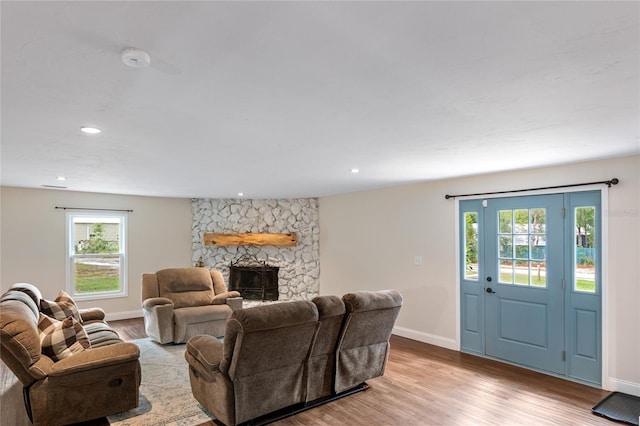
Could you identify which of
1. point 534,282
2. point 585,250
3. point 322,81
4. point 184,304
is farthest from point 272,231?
point 322,81

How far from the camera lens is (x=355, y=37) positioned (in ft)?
4.88

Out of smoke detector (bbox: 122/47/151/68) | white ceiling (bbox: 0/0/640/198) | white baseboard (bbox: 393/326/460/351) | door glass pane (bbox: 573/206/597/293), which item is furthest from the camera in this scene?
white baseboard (bbox: 393/326/460/351)

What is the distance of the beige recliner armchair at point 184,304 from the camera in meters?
5.25

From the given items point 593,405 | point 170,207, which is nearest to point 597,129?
point 593,405

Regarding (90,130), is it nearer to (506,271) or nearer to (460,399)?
(460,399)

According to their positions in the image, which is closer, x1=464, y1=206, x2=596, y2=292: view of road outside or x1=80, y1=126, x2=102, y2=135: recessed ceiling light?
x1=80, y1=126, x2=102, y2=135: recessed ceiling light

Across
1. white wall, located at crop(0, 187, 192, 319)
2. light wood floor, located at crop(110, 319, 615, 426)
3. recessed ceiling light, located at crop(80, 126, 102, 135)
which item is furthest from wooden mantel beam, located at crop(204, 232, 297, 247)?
recessed ceiling light, located at crop(80, 126, 102, 135)

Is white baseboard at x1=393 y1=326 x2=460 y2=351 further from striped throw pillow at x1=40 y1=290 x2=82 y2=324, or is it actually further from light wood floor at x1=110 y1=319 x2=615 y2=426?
striped throw pillow at x1=40 y1=290 x2=82 y2=324

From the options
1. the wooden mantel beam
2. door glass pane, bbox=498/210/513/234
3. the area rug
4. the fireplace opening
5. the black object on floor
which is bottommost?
the area rug

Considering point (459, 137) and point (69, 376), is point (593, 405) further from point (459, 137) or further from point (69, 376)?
point (69, 376)

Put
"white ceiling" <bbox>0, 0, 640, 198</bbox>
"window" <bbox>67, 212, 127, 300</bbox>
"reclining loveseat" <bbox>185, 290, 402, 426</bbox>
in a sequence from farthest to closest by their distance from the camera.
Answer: "window" <bbox>67, 212, 127, 300</bbox>, "reclining loveseat" <bbox>185, 290, 402, 426</bbox>, "white ceiling" <bbox>0, 0, 640, 198</bbox>

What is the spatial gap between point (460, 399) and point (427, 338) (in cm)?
193

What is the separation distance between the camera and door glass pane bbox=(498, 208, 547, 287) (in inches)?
172

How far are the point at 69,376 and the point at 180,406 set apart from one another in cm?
96
